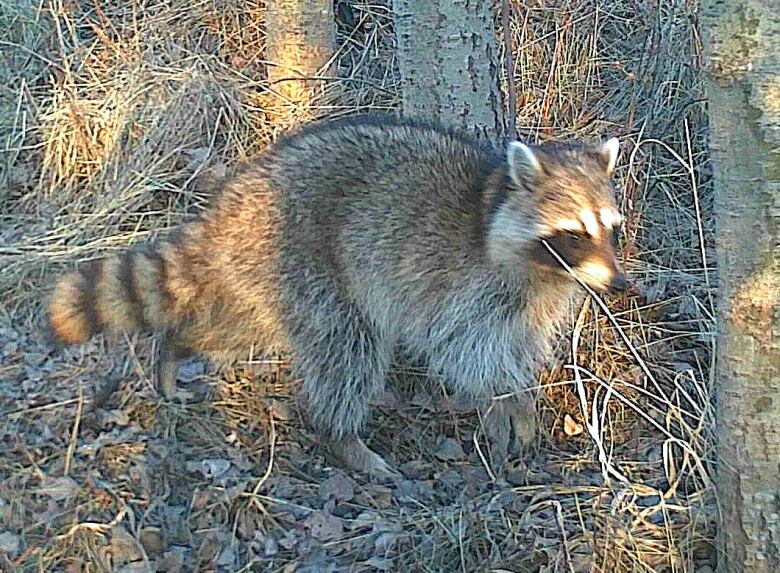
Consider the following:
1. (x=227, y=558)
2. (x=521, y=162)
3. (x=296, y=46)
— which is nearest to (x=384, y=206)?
(x=521, y=162)

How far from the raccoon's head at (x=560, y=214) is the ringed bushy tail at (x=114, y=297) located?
93 centimetres

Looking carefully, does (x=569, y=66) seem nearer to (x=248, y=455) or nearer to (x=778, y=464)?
(x=248, y=455)

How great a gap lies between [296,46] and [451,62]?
1278 mm

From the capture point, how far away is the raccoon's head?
3014 millimetres

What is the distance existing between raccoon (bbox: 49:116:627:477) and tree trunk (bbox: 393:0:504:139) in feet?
1.02

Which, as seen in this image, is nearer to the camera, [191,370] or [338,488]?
[338,488]

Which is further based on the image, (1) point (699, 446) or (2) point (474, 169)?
(2) point (474, 169)

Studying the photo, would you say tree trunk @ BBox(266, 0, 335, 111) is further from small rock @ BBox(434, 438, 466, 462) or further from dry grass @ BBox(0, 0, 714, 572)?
small rock @ BBox(434, 438, 466, 462)

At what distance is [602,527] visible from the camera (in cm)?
237

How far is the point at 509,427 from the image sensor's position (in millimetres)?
3352

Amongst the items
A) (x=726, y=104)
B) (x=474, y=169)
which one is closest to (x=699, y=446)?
(x=726, y=104)

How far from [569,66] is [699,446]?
8.16ft

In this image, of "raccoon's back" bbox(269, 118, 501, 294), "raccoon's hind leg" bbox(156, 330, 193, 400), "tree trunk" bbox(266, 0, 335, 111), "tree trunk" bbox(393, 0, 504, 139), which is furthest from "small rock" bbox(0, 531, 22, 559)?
"tree trunk" bbox(266, 0, 335, 111)

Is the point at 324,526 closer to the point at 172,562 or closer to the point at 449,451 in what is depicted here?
the point at 172,562
